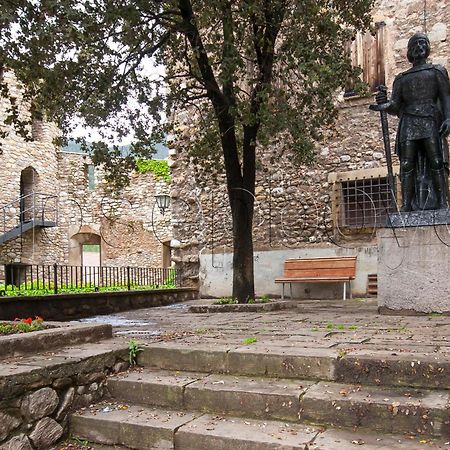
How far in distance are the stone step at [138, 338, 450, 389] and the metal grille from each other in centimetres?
747

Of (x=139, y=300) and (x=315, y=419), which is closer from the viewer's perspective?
(x=315, y=419)

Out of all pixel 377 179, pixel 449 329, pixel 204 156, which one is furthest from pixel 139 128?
pixel 449 329

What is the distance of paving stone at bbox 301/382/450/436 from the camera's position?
257cm

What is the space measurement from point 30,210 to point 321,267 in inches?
457

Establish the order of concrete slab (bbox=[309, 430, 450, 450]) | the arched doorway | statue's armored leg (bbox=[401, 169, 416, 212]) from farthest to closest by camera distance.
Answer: the arched doorway → statue's armored leg (bbox=[401, 169, 416, 212]) → concrete slab (bbox=[309, 430, 450, 450])

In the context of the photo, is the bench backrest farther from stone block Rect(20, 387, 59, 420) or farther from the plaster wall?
stone block Rect(20, 387, 59, 420)

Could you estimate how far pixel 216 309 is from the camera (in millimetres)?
7547

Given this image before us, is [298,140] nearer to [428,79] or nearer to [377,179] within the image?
[428,79]

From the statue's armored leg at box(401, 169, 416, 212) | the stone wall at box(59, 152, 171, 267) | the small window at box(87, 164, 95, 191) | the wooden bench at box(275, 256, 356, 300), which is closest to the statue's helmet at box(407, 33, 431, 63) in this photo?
the statue's armored leg at box(401, 169, 416, 212)

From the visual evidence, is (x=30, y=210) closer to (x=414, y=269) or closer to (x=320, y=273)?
(x=320, y=273)

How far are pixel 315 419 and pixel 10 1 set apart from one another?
4.91 metres

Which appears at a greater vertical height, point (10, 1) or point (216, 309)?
point (10, 1)

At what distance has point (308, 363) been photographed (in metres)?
3.19

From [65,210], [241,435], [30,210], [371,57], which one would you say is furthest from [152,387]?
[65,210]
